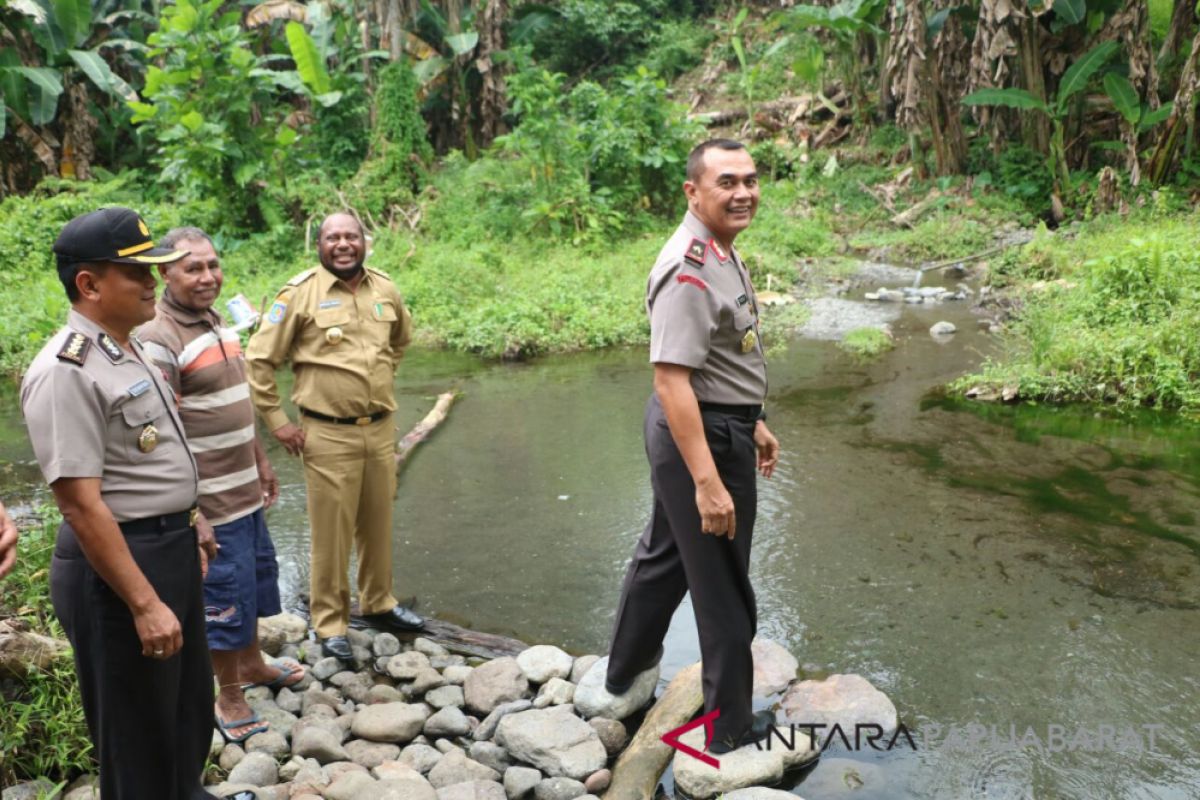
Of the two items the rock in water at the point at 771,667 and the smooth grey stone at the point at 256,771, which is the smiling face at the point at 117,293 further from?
the rock in water at the point at 771,667

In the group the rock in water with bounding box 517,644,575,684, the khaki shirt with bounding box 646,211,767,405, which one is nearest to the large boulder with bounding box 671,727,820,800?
the rock in water with bounding box 517,644,575,684

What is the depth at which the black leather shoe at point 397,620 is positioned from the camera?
14.0ft

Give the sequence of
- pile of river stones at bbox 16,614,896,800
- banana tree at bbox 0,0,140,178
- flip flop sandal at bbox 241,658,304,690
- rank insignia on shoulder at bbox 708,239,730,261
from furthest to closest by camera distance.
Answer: banana tree at bbox 0,0,140,178, flip flop sandal at bbox 241,658,304,690, pile of river stones at bbox 16,614,896,800, rank insignia on shoulder at bbox 708,239,730,261

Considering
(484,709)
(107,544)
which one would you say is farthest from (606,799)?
(107,544)

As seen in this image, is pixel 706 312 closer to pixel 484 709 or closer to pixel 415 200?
pixel 484 709

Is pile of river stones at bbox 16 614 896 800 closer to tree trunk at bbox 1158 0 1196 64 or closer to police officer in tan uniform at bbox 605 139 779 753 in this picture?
police officer in tan uniform at bbox 605 139 779 753

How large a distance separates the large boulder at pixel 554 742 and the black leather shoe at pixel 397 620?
0.96 metres

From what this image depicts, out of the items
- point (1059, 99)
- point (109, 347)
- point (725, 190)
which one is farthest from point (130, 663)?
point (1059, 99)

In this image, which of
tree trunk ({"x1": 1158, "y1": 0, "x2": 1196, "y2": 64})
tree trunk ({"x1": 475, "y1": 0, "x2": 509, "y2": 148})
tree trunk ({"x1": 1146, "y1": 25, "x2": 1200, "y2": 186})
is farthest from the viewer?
tree trunk ({"x1": 475, "y1": 0, "x2": 509, "y2": 148})

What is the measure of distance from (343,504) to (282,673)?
0.72 metres

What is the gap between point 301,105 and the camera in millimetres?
20109

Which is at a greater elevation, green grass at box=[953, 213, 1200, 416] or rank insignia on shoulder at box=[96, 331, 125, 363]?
rank insignia on shoulder at box=[96, 331, 125, 363]

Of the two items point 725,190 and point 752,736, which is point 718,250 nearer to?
point 725,190

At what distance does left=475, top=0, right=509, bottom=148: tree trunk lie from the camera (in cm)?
1662
